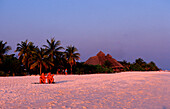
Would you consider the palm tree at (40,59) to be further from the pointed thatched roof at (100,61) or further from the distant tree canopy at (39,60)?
the pointed thatched roof at (100,61)

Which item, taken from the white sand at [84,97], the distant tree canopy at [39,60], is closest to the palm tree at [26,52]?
the distant tree canopy at [39,60]

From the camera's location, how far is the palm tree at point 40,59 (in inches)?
1378

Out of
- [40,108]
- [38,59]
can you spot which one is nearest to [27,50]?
[38,59]

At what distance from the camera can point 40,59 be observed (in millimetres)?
35312

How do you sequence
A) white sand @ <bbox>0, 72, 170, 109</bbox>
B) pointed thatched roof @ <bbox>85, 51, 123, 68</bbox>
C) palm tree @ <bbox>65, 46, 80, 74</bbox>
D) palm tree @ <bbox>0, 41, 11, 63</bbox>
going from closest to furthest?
white sand @ <bbox>0, 72, 170, 109</bbox> → palm tree @ <bbox>0, 41, 11, 63</bbox> → palm tree @ <bbox>65, 46, 80, 74</bbox> → pointed thatched roof @ <bbox>85, 51, 123, 68</bbox>

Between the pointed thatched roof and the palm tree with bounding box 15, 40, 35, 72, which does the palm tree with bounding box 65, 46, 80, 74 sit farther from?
the pointed thatched roof

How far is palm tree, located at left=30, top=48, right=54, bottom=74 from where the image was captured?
115 feet

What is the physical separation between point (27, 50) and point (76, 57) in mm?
11912

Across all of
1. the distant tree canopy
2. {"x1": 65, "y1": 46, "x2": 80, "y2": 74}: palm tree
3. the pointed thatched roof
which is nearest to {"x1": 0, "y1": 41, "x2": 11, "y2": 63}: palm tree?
the distant tree canopy

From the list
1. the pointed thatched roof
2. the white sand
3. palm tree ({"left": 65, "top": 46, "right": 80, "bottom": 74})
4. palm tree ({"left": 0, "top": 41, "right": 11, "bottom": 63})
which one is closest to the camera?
the white sand

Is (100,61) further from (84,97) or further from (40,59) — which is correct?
(84,97)

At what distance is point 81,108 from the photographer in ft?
20.9

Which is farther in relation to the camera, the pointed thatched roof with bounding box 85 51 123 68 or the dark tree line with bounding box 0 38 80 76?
the pointed thatched roof with bounding box 85 51 123 68

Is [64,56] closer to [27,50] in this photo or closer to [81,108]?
[27,50]
